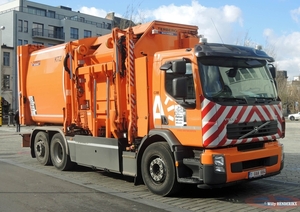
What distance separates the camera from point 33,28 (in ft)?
204

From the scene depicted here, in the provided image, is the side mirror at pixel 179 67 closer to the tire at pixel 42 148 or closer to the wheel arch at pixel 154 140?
the wheel arch at pixel 154 140

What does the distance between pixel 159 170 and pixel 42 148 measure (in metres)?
5.47

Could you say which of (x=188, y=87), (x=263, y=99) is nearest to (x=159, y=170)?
(x=188, y=87)

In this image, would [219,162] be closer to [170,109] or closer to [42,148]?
[170,109]

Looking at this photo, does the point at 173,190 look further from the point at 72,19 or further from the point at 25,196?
the point at 72,19

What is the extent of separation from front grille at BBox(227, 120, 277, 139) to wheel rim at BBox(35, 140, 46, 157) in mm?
6749

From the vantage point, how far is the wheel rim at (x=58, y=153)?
35.8ft

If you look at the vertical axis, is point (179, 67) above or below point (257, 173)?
above

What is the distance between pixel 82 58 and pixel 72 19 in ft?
206

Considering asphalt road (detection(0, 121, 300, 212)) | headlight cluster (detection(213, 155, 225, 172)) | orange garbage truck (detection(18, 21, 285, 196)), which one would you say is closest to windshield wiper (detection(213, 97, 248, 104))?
orange garbage truck (detection(18, 21, 285, 196))

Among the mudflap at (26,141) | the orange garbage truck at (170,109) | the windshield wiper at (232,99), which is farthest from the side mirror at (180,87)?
the mudflap at (26,141)

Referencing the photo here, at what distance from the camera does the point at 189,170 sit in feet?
23.0

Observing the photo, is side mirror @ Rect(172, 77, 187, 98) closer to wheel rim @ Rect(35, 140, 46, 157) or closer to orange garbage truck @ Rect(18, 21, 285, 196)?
orange garbage truck @ Rect(18, 21, 285, 196)

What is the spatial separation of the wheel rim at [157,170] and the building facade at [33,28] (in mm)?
49691
